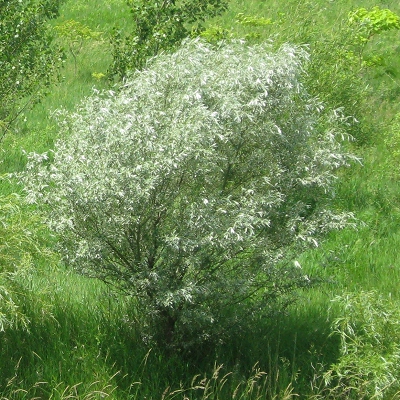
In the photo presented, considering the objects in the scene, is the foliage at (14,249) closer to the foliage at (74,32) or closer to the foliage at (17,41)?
the foliage at (17,41)

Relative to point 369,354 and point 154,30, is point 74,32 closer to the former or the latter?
point 154,30

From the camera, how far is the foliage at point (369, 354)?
18.0 ft

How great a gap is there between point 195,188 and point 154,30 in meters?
5.45

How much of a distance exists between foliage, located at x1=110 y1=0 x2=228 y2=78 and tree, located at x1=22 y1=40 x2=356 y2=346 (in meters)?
4.50

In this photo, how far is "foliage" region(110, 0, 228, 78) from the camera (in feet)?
35.4

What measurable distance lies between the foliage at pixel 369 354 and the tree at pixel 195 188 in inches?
22.4

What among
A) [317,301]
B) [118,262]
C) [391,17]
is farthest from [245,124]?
[391,17]

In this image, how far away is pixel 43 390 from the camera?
5848mm

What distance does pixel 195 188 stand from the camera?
234 inches

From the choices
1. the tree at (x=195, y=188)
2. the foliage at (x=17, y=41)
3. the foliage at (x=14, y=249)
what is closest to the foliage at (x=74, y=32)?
the foliage at (x=17, y=41)

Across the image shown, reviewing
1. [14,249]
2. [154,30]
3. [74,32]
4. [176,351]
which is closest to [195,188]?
[176,351]

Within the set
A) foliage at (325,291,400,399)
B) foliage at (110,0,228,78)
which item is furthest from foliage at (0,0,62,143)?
foliage at (325,291,400,399)

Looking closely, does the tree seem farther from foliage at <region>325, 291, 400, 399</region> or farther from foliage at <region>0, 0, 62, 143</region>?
foliage at <region>0, 0, 62, 143</region>

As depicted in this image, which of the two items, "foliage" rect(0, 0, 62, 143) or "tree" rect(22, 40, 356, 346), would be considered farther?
"foliage" rect(0, 0, 62, 143)
